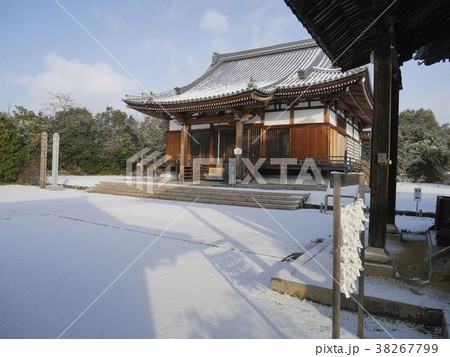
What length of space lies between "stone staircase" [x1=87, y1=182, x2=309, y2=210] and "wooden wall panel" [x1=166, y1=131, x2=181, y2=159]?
424cm

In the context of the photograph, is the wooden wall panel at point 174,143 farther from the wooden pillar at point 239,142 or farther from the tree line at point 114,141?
the tree line at point 114,141

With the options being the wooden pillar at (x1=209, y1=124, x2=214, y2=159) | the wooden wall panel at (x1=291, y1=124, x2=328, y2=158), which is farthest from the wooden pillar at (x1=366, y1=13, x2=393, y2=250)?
the wooden pillar at (x1=209, y1=124, x2=214, y2=159)

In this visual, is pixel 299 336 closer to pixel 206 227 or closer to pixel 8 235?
pixel 206 227

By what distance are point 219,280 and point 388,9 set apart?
3.68 metres

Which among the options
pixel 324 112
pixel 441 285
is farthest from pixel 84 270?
pixel 324 112

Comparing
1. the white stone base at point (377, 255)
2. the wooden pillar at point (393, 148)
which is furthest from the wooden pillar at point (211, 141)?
the white stone base at point (377, 255)

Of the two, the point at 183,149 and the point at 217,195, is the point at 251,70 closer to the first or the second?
the point at 183,149

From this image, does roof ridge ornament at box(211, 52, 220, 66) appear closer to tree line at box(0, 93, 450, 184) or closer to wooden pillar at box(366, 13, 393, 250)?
tree line at box(0, 93, 450, 184)

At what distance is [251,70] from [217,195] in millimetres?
11103

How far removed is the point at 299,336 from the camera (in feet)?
7.27

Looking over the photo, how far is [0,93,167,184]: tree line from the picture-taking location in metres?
18.8

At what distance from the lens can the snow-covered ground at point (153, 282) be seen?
229 centimetres

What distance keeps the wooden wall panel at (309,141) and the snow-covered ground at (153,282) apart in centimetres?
686

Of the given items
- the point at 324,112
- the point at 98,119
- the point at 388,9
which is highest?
the point at 98,119
